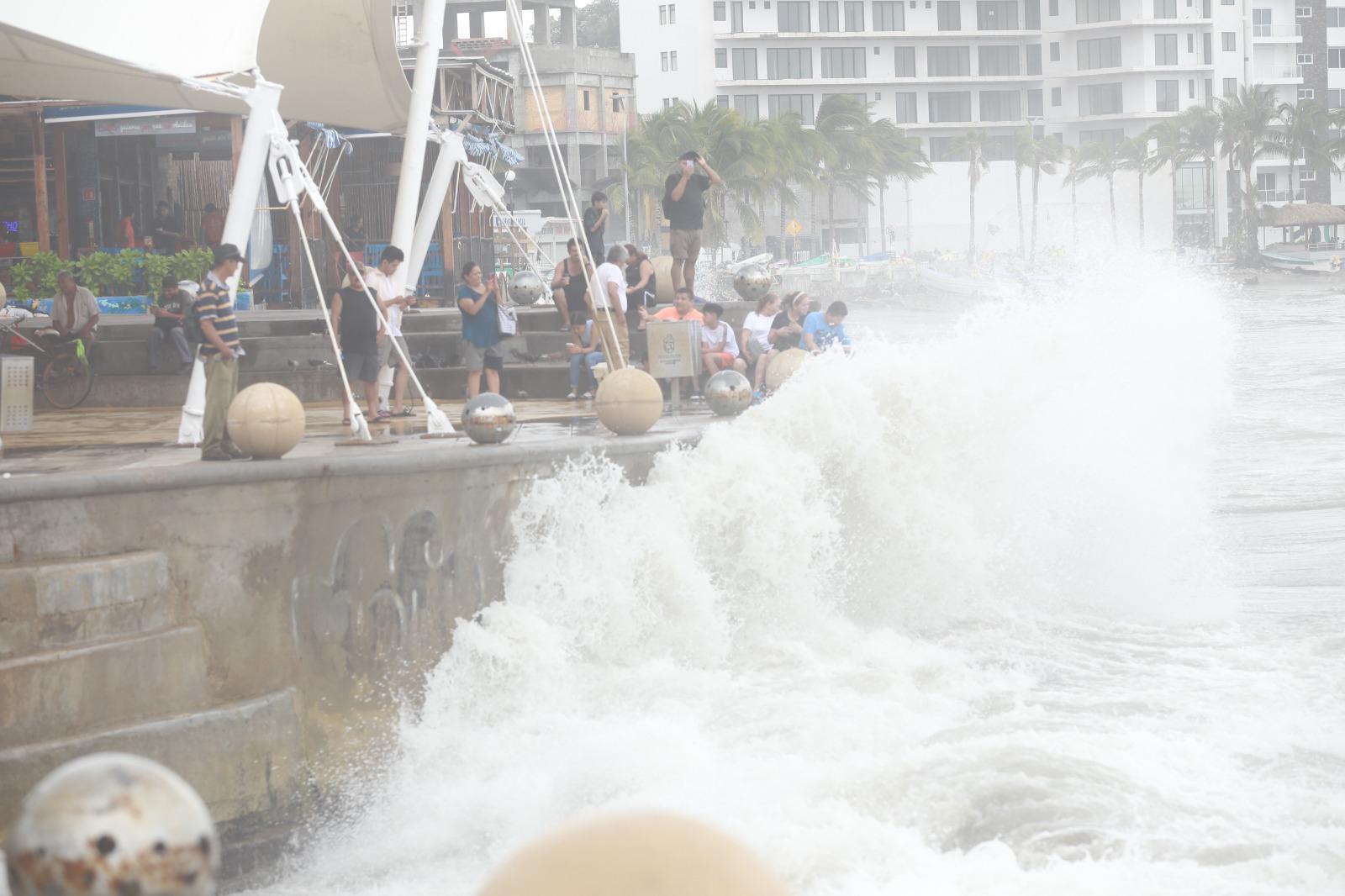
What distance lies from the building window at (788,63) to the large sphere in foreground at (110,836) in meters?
95.7

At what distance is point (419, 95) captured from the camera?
13867mm

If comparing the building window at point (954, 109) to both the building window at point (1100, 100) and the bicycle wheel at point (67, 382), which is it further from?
the bicycle wheel at point (67, 382)

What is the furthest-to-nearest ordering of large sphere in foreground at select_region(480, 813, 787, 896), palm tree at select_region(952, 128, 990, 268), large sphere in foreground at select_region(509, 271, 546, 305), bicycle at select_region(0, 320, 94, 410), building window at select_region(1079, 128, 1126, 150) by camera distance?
building window at select_region(1079, 128, 1126, 150) → palm tree at select_region(952, 128, 990, 268) → large sphere in foreground at select_region(509, 271, 546, 305) → bicycle at select_region(0, 320, 94, 410) → large sphere in foreground at select_region(480, 813, 787, 896)

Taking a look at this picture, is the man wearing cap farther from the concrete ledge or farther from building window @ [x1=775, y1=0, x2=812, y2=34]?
building window @ [x1=775, y1=0, x2=812, y2=34]

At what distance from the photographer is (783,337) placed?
16016mm

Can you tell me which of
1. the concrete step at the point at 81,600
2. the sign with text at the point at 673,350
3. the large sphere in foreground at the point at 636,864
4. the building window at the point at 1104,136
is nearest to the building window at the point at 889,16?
the building window at the point at 1104,136

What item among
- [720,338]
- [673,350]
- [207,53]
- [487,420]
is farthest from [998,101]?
[487,420]

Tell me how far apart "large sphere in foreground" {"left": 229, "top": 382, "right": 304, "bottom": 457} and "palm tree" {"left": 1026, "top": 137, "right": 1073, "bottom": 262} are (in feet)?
285

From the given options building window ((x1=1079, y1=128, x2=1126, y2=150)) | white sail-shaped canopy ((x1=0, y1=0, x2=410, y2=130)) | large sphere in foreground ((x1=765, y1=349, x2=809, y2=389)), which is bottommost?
large sphere in foreground ((x1=765, y1=349, x2=809, y2=389))

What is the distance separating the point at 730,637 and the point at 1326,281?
6852cm

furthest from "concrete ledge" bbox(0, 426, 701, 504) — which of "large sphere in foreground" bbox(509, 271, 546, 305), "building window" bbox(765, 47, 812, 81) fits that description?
"building window" bbox(765, 47, 812, 81)

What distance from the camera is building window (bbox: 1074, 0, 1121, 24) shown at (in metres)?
94.2

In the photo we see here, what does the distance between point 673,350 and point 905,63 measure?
88.3 m

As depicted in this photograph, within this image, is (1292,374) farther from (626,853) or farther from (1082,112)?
(1082,112)
